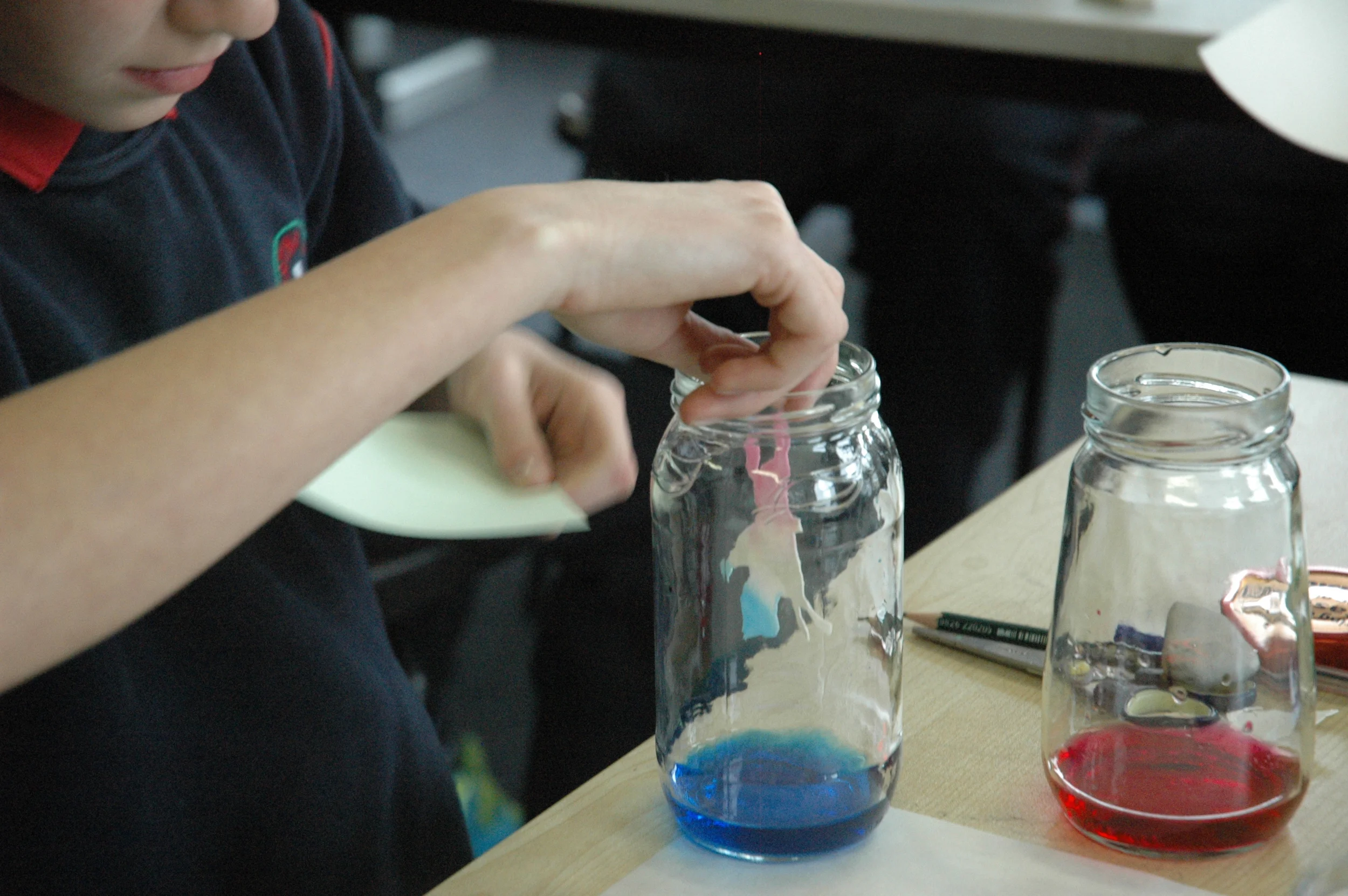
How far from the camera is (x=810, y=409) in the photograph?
1.73 ft

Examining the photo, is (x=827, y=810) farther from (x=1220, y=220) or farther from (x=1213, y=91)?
(x=1220, y=220)

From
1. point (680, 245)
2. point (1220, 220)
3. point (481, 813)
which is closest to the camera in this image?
point (680, 245)

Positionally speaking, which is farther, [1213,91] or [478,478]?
[1213,91]

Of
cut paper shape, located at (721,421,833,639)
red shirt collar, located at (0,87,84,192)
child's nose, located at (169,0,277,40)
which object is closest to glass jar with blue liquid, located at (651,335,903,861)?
cut paper shape, located at (721,421,833,639)

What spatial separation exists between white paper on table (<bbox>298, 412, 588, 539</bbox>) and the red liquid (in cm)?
22

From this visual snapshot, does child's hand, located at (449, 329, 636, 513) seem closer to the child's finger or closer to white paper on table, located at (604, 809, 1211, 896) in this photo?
the child's finger

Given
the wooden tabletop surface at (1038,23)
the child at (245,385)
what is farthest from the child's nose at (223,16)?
the wooden tabletop surface at (1038,23)

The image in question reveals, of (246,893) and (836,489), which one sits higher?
(836,489)

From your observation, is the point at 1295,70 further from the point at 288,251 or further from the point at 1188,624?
the point at 288,251

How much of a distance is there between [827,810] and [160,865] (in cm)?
39

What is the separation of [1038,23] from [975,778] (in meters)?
1.20

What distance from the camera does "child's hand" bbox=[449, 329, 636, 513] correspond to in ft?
1.89

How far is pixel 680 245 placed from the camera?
0.49 meters

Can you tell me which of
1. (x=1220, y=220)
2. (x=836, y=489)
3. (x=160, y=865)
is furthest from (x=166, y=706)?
(x=1220, y=220)
